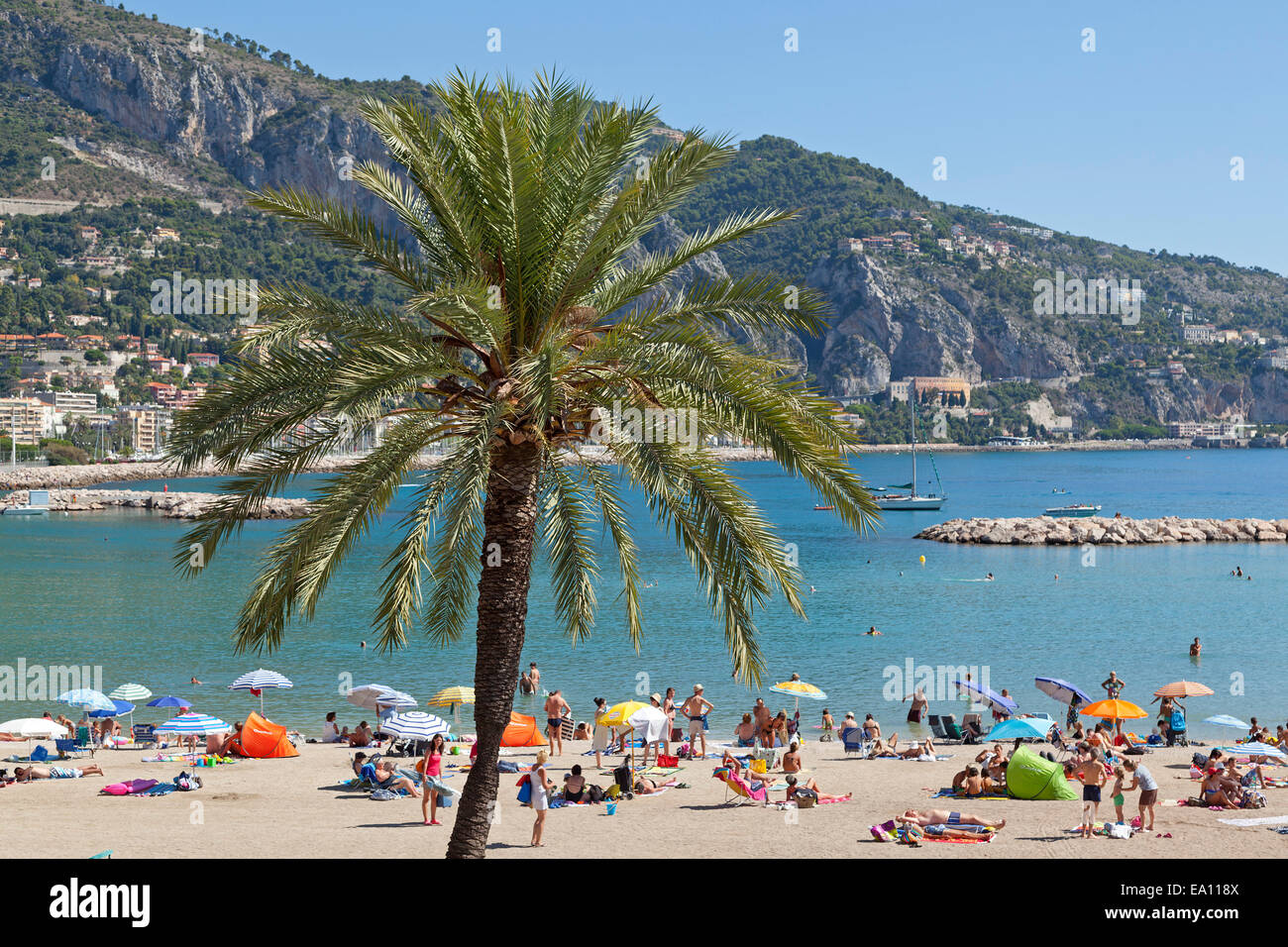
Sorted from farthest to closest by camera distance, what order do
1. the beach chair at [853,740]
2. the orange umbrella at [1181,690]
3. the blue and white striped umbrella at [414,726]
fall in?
the orange umbrella at [1181,690] → the beach chair at [853,740] → the blue and white striped umbrella at [414,726]

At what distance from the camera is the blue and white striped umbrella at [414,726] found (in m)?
19.2

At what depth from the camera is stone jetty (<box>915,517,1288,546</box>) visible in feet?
220

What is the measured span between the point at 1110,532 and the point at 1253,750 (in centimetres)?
5235

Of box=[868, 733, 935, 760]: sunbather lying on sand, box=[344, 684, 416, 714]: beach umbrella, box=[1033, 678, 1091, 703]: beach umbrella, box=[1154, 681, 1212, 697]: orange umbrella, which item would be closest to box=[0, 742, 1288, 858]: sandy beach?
box=[868, 733, 935, 760]: sunbather lying on sand

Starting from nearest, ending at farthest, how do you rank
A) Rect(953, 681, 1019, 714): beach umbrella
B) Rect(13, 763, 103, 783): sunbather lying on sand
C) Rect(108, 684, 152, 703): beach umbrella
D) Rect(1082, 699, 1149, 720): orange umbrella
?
Rect(13, 763, 103, 783): sunbather lying on sand, Rect(1082, 699, 1149, 720): orange umbrella, Rect(953, 681, 1019, 714): beach umbrella, Rect(108, 684, 152, 703): beach umbrella

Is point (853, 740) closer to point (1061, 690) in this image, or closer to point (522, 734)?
point (522, 734)

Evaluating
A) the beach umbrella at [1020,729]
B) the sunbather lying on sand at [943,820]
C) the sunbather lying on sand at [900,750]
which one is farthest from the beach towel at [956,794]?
the sunbather lying on sand at [900,750]

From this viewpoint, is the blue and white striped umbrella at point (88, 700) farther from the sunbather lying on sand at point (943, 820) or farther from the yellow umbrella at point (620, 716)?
the sunbather lying on sand at point (943, 820)

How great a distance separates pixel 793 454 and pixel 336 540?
3805 millimetres

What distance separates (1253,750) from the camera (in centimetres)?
1834

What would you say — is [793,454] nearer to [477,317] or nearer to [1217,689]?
[477,317]

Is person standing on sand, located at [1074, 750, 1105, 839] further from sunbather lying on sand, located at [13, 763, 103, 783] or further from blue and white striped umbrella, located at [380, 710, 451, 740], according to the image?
sunbather lying on sand, located at [13, 763, 103, 783]

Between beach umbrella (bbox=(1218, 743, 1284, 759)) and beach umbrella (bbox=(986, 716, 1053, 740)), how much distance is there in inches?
113

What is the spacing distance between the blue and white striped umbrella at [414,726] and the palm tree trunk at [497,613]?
9483mm
